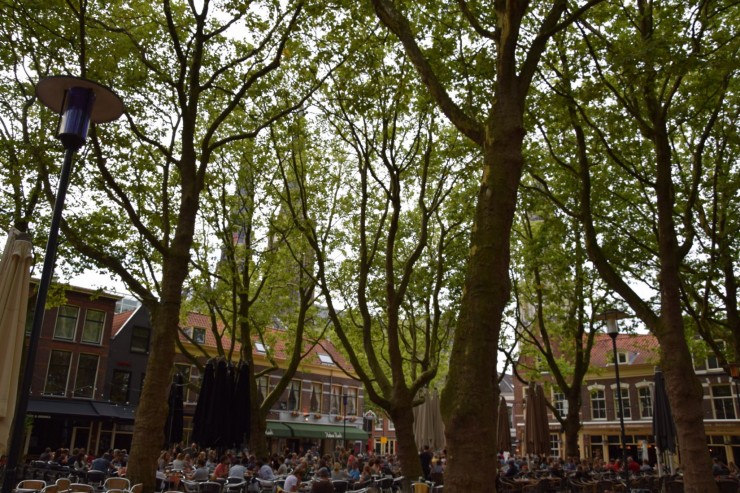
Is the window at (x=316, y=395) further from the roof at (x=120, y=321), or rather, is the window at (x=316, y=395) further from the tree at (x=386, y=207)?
the tree at (x=386, y=207)

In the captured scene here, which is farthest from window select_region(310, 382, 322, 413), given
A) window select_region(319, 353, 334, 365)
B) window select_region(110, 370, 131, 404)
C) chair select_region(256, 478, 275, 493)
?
chair select_region(256, 478, 275, 493)

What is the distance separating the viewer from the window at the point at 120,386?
32188 millimetres

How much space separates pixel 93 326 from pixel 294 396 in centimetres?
1665

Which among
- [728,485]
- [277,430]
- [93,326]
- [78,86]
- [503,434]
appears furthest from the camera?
[277,430]

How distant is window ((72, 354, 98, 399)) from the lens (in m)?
30.7

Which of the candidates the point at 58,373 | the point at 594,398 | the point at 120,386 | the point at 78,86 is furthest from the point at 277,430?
the point at 78,86

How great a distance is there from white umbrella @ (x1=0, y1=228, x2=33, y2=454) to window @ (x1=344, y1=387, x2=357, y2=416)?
4425 cm

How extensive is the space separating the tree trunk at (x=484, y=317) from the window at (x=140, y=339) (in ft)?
105

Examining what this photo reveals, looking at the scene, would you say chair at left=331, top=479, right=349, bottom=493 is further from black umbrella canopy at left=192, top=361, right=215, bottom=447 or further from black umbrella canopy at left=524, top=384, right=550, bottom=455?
black umbrella canopy at left=524, top=384, right=550, bottom=455

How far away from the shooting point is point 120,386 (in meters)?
32.6

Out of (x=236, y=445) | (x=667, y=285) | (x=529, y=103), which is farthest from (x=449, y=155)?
(x=236, y=445)

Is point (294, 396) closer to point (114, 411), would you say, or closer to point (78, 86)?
point (114, 411)

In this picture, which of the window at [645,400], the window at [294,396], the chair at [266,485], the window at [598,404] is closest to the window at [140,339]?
the window at [294,396]

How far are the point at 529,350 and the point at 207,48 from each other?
2099cm
